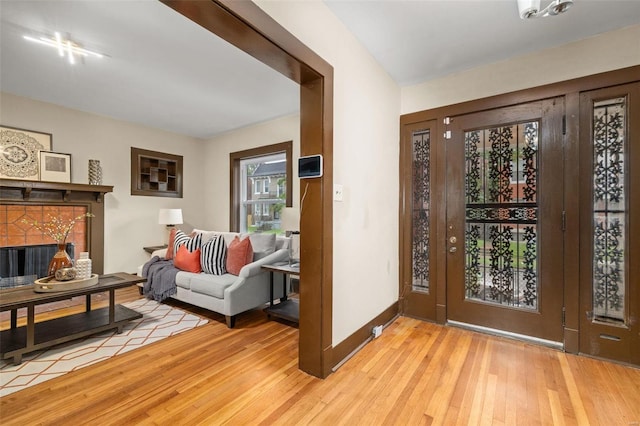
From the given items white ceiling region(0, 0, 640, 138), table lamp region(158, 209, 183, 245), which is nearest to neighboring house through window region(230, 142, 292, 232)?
table lamp region(158, 209, 183, 245)

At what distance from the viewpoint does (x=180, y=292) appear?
134 inches

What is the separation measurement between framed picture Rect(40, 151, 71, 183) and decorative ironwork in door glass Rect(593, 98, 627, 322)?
19.7 ft

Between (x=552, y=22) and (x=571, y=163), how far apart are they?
3.58 feet

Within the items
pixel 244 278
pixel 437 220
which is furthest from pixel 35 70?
pixel 437 220

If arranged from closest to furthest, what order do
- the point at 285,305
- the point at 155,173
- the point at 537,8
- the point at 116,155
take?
the point at 537,8, the point at 285,305, the point at 116,155, the point at 155,173

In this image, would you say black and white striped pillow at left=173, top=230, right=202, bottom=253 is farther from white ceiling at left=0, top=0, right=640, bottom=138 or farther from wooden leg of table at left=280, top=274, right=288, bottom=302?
white ceiling at left=0, top=0, right=640, bottom=138

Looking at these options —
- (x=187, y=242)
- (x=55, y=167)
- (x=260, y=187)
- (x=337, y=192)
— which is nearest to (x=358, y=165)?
(x=337, y=192)

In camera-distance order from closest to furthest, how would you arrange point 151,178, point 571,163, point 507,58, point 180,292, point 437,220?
point 571,163
point 507,58
point 437,220
point 180,292
point 151,178

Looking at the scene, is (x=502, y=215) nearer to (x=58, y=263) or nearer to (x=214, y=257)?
(x=214, y=257)

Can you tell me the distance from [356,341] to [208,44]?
9.42 ft

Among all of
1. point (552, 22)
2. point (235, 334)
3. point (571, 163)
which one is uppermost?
point (552, 22)

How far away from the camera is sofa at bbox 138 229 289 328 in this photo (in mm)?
2922

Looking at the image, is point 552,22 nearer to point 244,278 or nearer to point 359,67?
point 359,67

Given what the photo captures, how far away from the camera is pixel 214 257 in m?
3.42
